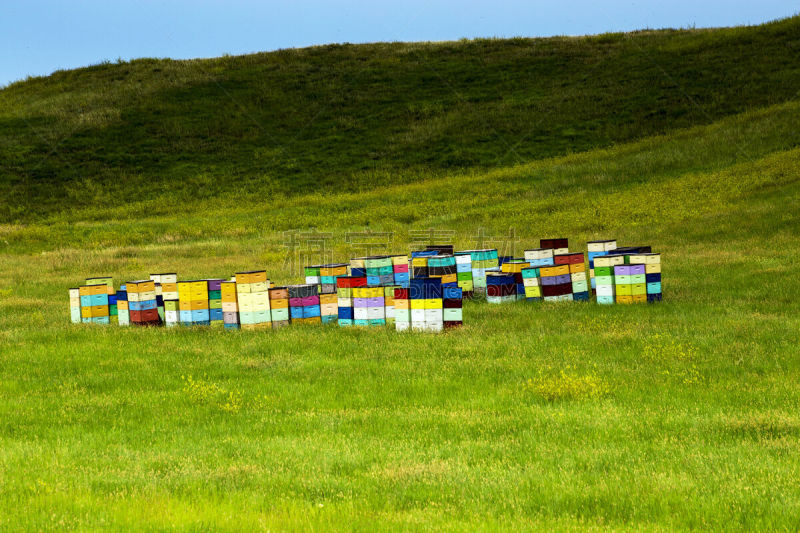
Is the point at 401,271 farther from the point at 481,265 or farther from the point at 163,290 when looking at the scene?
the point at 163,290

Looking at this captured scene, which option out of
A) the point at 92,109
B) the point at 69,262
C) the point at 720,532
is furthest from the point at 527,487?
the point at 92,109

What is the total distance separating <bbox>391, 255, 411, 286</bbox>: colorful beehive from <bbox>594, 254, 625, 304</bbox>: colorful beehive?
517 cm

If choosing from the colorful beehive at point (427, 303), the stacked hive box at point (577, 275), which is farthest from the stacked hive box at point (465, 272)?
the colorful beehive at point (427, 303)

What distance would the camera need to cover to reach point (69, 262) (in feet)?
111

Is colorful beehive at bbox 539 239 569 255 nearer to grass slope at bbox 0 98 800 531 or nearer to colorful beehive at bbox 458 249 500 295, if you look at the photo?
colorful beehive at bbox 458 249 500 295

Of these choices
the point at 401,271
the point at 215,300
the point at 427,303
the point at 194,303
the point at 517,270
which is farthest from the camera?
the point at 517,270

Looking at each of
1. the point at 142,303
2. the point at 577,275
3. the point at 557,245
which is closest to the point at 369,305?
the point at 142,303

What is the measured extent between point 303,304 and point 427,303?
3.43 metres

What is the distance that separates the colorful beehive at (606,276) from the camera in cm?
1933

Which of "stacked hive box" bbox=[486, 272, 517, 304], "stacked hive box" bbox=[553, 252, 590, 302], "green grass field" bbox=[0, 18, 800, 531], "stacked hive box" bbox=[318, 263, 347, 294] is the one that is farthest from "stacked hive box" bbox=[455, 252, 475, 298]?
Result: "stacked hive box" bbox=[318, 263, 347, 294]

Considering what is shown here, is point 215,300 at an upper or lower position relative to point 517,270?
lower

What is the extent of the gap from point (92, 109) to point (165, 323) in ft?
205

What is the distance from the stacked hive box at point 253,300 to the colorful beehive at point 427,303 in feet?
11.9

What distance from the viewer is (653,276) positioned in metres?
19.2
